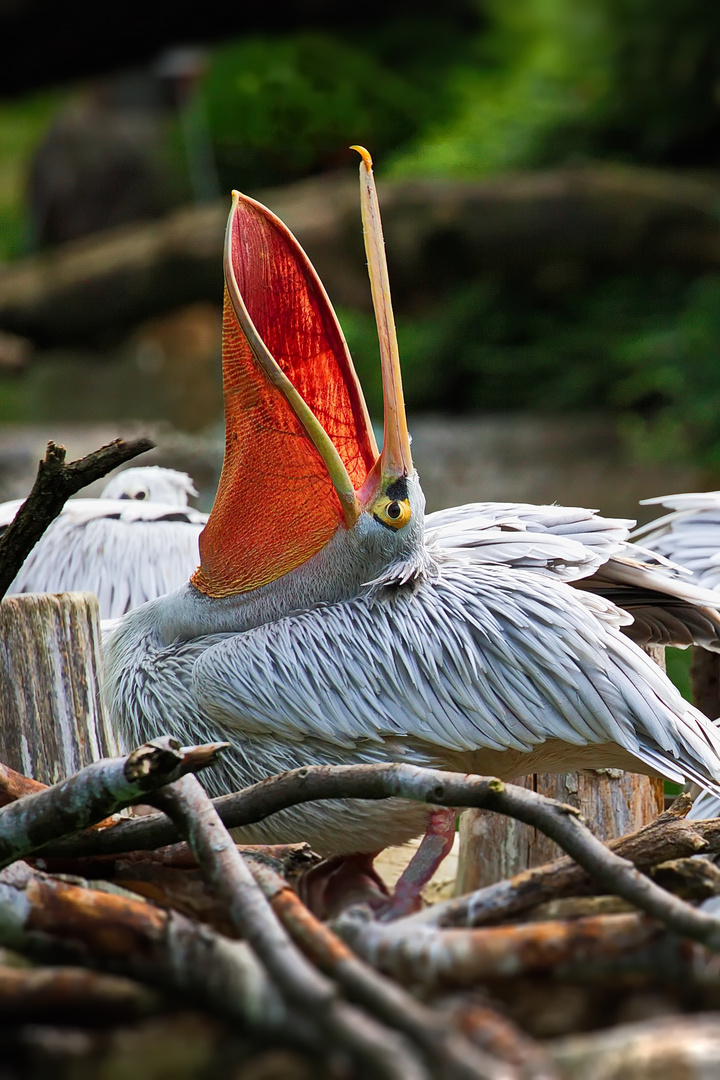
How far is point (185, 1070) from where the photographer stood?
2.59ft

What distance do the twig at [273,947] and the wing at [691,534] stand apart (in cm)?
160

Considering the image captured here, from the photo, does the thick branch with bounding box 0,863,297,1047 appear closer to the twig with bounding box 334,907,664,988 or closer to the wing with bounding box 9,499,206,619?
the twig with bounding box 334,907,664,988

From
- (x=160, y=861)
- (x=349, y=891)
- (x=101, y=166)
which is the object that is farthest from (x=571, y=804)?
(x=101, y=166)

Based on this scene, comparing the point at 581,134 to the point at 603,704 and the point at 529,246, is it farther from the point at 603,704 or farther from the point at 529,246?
the point at 603,704

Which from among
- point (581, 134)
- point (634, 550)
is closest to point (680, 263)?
point (581, 134)

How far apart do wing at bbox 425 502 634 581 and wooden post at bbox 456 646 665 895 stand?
0.35 m

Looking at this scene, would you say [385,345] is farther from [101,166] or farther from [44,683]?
[101,166]

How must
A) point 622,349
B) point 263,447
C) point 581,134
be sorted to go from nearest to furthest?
point 263,447 → point 622,349 → point 581,134

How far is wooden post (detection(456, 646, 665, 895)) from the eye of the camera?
2428mm

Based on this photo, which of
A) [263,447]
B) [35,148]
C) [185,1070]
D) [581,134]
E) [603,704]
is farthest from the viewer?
[35,148]

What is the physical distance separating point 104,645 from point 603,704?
35.3 inches

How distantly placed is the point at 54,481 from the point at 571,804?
1.39 m

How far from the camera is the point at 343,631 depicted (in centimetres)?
199

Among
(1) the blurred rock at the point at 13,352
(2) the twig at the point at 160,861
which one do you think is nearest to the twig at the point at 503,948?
(2) the twig at the point at 160,861
